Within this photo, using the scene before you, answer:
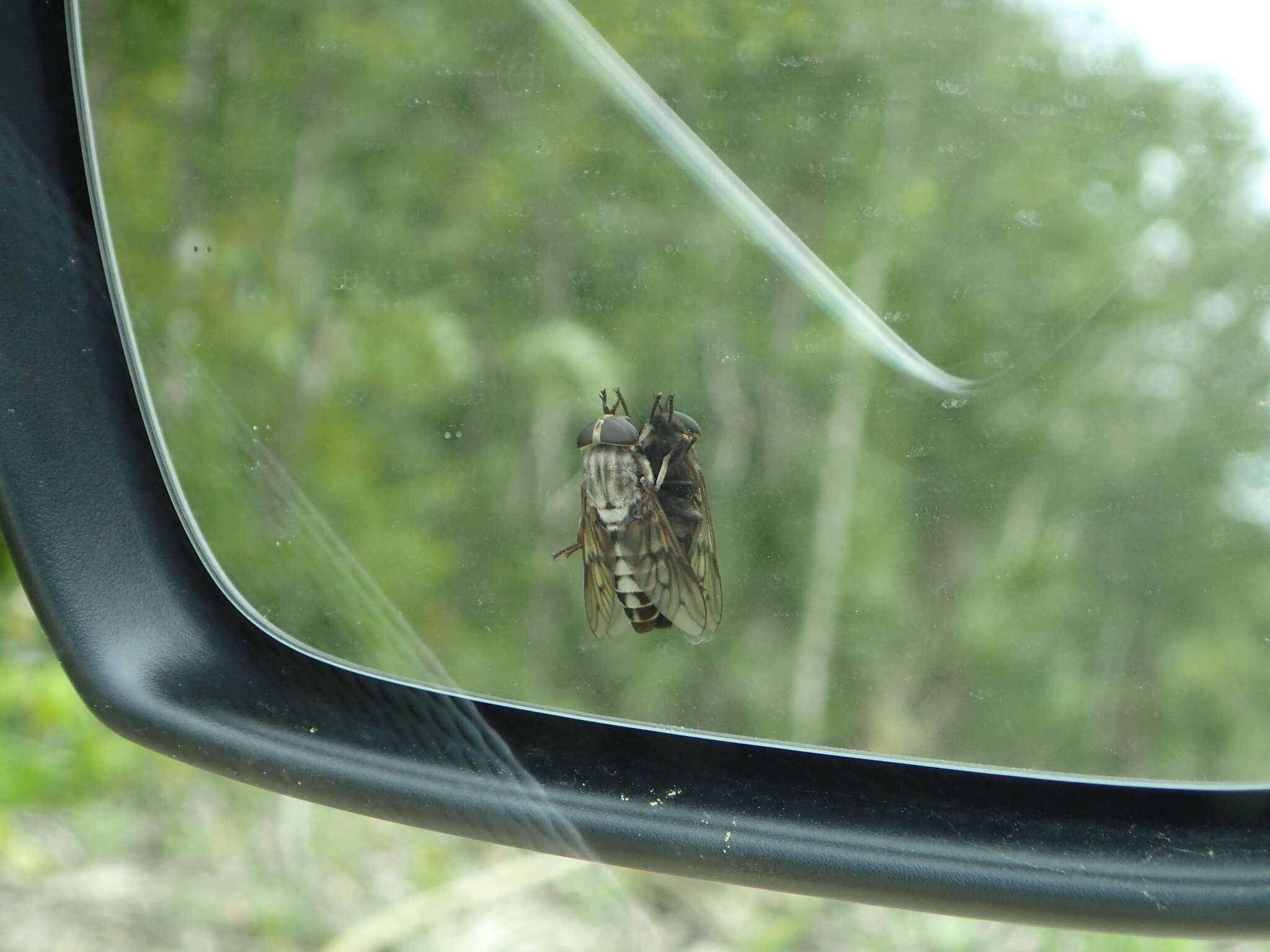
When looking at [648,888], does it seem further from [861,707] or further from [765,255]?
[765,255]

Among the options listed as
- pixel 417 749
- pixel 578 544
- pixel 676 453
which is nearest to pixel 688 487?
pixel 676 453

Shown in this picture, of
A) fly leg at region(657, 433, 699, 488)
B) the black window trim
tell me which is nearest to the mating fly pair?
fly leg at region(657, 433, 699, 488)

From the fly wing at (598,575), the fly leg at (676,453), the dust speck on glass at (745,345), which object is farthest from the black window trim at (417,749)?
the fly leg at (676,453)

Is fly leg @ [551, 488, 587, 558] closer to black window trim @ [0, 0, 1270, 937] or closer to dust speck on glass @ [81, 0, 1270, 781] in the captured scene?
dust speck on glass @ [81, 0, 1270, 781]

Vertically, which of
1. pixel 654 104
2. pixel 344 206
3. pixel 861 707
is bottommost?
pixel 861 707

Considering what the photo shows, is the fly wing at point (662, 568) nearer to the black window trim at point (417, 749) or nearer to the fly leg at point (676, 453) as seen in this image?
the fly leg at point (676, 453)

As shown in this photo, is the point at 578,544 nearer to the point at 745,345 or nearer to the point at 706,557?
the point at 706,557

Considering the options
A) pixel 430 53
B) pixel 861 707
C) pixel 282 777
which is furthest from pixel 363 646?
pixel 430 53
